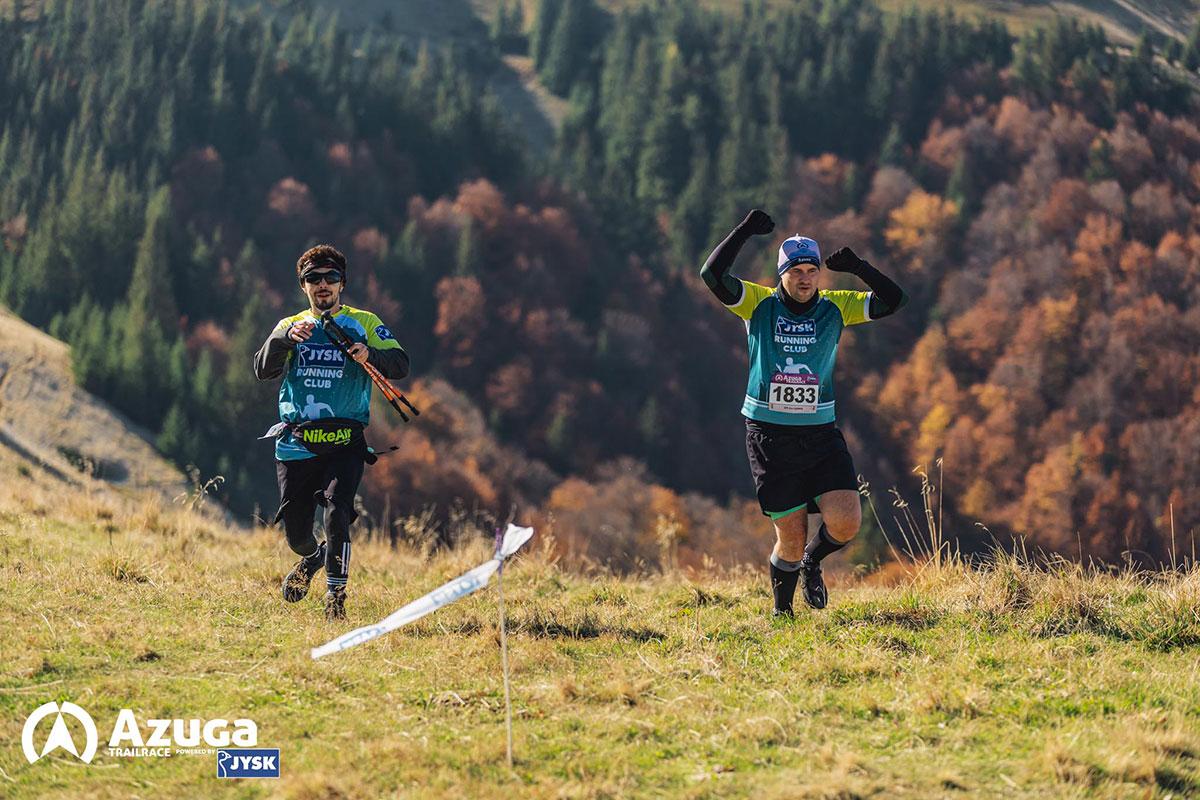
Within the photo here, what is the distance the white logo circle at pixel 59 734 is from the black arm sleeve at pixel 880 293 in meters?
4.67

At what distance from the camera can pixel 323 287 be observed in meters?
8.10

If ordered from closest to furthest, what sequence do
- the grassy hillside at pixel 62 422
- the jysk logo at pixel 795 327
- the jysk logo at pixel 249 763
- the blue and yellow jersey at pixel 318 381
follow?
the jysk logo at pixel 249 763 → the jysk logo at pixel 795 327 → the blue and yellow jersey at pixel 318 381 → the grassy hillside at pixel 62 422

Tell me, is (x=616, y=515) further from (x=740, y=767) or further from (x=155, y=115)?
(x=740, y=767)

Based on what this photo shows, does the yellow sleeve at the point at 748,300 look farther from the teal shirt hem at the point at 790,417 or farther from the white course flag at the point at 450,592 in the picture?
the white course flag at the point at 450,592

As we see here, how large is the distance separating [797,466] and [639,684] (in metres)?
1.94

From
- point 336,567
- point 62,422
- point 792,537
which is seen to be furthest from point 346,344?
point 62,422

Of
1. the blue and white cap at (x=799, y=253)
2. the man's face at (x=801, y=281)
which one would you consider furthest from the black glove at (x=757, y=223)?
the man's face at (x=801, y=281)

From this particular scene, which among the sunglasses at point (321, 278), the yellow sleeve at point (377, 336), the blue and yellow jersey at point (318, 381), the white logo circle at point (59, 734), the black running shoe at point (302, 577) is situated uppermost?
the sunglasses at point (321, 278)

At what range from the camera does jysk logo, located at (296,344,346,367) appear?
26.3 ft

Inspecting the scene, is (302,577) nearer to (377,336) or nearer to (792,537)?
(377,336)

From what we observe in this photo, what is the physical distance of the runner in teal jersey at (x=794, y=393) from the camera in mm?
7727

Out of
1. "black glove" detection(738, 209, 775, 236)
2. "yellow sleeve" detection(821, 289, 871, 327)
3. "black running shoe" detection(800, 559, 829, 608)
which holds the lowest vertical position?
"black running shoe" detection(800, 559, 829, 608)

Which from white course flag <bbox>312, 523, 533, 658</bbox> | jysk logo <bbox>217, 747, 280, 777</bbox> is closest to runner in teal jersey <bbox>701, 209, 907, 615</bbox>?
white course flag <bbox>312, 523, 533, 658</bbox>

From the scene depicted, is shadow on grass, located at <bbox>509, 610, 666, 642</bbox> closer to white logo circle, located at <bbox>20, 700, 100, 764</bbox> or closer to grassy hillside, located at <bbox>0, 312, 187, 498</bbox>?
white logo circle, located at <bbox>20, 700, 100, 764</bbox>
